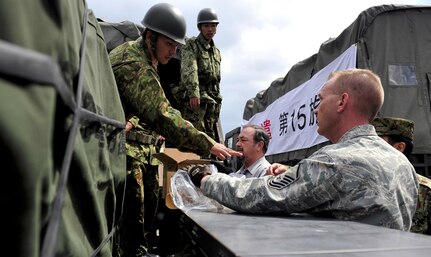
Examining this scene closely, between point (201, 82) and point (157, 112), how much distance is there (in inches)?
99.9

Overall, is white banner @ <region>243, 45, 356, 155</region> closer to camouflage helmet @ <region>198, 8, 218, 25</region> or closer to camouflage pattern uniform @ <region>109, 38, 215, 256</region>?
camouflage helmet @ <region>198, 8, 218, 25</region>

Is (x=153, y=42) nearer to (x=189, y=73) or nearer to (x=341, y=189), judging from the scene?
(x=189, y=73)

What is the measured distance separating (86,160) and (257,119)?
8.46m

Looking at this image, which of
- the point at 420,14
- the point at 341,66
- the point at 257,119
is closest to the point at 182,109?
the point at 341,66

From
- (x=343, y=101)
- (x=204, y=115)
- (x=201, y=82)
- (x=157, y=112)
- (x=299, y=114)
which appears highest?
(x=343, y=101)

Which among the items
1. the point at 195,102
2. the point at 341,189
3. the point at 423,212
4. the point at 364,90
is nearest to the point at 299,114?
the point at 195,102

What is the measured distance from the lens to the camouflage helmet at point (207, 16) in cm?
477

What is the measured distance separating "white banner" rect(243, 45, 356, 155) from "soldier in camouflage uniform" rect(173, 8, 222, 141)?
1.44 metres

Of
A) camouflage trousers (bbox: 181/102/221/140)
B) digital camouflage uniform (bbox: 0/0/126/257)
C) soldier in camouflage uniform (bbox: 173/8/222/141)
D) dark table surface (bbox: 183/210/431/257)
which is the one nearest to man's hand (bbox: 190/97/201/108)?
soldier in camouflage uniform (bbox: 173/8/222/141)

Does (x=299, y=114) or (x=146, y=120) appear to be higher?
(x=146, y=120)

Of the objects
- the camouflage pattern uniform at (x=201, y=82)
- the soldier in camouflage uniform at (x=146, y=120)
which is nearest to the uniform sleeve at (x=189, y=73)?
the camouflage pattern uniform at (x=201, y=82)

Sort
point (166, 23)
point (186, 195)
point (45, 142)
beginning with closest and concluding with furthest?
point (45, 142), point (186, 195), point (166, 23)

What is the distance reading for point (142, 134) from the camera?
2957mm

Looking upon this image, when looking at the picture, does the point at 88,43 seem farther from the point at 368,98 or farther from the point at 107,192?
the point at 368,98
